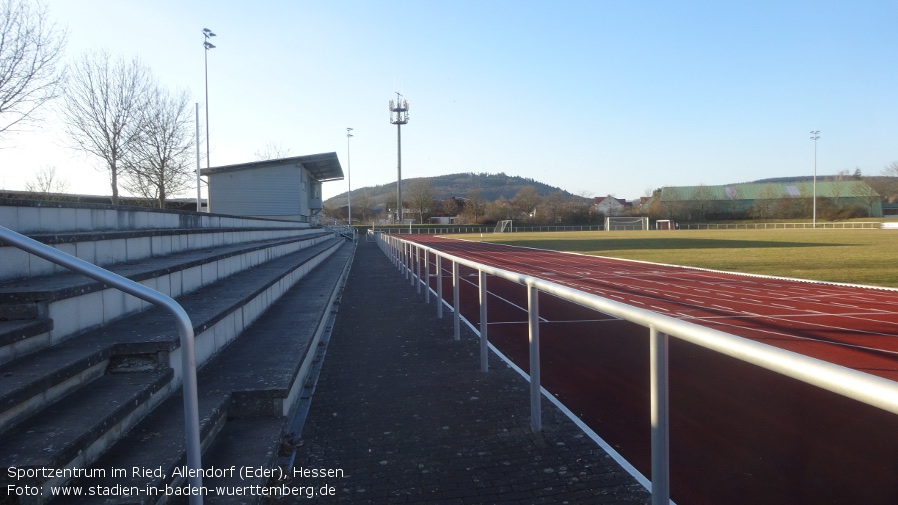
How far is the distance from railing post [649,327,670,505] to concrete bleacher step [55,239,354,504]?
1.91m

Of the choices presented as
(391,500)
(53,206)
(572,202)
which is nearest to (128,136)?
(53,206)

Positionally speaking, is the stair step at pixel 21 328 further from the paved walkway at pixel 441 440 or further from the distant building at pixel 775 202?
the distant building at pixel 775 202

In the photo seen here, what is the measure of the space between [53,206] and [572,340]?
19.0 ft

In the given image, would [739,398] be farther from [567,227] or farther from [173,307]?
[567,227]

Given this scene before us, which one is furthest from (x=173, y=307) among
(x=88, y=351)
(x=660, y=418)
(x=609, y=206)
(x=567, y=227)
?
(x=609, y=206)

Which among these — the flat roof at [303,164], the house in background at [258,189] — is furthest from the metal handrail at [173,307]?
the house in background at [258,189]

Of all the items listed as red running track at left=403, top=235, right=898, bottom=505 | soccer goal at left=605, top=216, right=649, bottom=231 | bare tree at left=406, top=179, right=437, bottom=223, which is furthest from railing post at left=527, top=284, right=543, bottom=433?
bare tree at left=406, top=179, right=437, bottom=223

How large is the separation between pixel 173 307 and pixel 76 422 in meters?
0.85

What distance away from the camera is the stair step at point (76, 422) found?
90.4 inches

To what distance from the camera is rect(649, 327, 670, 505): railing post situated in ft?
8.41

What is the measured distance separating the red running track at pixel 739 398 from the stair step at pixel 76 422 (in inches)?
114

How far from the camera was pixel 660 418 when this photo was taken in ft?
8.44

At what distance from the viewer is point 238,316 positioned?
5.38m

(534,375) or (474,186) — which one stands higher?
(474,186)
